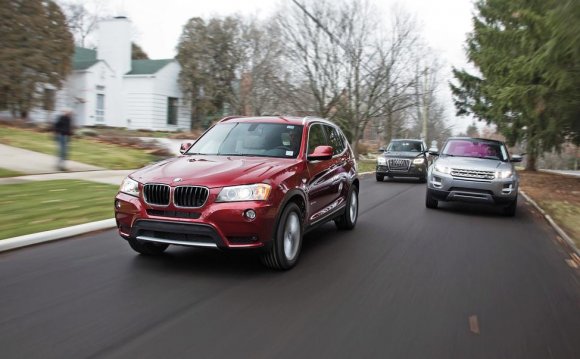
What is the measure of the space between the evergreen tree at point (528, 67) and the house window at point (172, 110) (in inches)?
768

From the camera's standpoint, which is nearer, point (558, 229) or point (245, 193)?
point (245, 193)

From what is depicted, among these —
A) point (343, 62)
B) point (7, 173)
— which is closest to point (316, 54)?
point (343, 62)

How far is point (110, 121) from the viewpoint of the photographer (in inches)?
1313

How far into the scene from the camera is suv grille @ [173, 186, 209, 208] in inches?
212

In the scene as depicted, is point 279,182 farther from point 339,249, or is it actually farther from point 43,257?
point 43,257

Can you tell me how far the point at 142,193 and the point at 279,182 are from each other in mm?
1441

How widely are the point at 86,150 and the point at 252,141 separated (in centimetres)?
1459

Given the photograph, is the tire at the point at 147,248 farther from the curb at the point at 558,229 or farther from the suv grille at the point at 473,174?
the suv grille at the point at 473,174

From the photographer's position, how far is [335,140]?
8.40m

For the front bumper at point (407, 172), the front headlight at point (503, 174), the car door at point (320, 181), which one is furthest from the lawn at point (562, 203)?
the car door at point (320, 181)

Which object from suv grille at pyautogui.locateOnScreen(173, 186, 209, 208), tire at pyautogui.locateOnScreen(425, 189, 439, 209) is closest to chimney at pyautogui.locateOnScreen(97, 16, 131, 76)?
tire at pyautogui.locateOnScreen(425, 189, 439, 209)

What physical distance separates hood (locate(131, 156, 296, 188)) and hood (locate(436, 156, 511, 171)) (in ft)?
19.9

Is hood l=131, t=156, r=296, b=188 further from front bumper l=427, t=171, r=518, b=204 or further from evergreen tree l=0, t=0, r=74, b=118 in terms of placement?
evergreen tree l=0, t=0, r=74, b=118

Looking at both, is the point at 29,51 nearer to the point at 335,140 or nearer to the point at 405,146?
the point at 405,146
